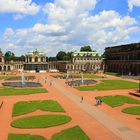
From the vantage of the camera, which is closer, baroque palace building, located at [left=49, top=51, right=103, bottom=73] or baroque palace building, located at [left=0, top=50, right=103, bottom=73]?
baroque palace building, located at [left=0, top=50, right=103, bottom=73]

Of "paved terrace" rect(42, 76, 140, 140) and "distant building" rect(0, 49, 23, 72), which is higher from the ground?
"distant building" rect(0, 49, 23, 72)

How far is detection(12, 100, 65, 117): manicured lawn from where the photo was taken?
42969 mm

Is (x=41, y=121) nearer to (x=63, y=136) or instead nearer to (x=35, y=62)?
(x=63, y=136)

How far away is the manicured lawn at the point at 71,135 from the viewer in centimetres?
2908

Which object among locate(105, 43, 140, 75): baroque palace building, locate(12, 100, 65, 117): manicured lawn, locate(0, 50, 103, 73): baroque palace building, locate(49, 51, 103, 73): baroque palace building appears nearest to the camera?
locate(12, 100, 65, 117): manicured lawn

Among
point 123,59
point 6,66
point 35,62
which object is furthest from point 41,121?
point 35,62

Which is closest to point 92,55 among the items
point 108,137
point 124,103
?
point 124,103

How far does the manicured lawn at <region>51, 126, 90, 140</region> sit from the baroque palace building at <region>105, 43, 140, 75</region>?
9003 cm

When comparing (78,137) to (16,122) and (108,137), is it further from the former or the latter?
(16,122)

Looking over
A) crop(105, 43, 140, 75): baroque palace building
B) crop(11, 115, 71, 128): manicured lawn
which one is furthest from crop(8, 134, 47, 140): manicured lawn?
crop(105, 43, 140, 75): baroque palace building

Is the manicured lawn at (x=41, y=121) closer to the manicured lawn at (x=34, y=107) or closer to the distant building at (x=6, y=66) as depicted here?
the manicured lawn at (x=34, y=107)

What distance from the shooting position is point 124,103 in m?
50.0

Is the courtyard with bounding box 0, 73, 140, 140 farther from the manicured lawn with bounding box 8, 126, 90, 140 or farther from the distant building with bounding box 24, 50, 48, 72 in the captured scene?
the distant building with bounding box 24, 50, 48, 72

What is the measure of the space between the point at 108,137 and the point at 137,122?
817 cm
